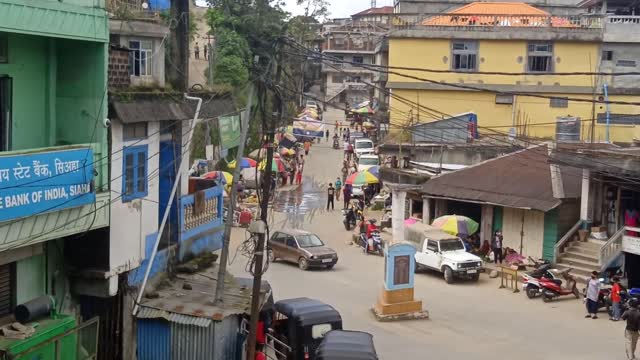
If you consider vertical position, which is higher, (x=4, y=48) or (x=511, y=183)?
(x=4, y=48)

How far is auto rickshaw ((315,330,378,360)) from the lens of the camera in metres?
14.1

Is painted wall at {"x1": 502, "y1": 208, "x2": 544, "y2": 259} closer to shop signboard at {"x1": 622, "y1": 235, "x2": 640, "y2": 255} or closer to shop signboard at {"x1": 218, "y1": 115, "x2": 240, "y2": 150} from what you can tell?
shop signboard at {"x1": 622, "y1": 235, "x2": 640, "y2": 255}

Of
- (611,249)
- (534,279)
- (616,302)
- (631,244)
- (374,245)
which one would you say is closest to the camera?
(616,302)

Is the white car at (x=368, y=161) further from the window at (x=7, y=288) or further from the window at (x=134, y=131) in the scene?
the window at (x=7, y=288)

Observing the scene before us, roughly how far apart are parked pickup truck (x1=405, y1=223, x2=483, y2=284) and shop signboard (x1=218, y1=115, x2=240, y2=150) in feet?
35.0

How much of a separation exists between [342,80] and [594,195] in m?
60.7

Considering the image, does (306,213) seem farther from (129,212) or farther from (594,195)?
(129,212)

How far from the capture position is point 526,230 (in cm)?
3009

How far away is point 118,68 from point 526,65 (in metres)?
33.4

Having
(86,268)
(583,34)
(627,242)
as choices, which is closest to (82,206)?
(86,268)

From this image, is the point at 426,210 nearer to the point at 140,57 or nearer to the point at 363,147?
the point at 140,57

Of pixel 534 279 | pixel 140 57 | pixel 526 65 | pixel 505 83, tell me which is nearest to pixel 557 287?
pixel 534 279

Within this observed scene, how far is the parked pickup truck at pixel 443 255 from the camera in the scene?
26.8 metres

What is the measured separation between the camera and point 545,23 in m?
44.7
